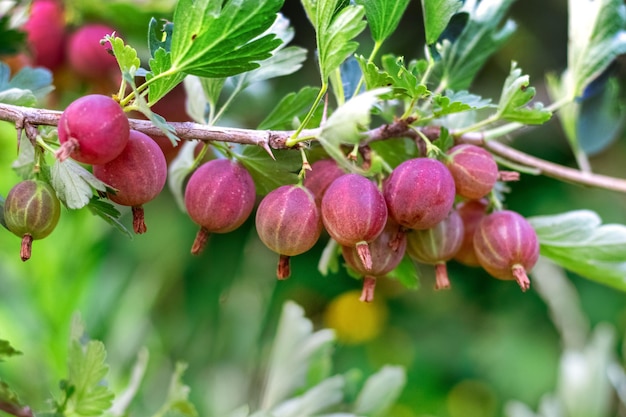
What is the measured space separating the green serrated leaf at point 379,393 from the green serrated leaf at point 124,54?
443 millimetres

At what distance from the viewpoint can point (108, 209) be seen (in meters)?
0.44

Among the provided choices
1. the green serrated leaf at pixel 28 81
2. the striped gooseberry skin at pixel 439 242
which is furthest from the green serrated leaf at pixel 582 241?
the green serrated leaf at pixel 28 81

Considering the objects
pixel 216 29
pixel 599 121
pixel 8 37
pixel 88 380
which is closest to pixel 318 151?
pixel 216 29

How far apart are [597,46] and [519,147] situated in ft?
2.55

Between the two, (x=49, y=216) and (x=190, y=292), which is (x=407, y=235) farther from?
(x=190, y=292)

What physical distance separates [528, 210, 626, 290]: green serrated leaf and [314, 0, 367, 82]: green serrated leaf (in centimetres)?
27

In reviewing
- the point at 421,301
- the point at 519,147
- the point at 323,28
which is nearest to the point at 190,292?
the point at 421,301

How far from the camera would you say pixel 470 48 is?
0.62 meters

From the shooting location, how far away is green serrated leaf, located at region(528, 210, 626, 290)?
593 mm

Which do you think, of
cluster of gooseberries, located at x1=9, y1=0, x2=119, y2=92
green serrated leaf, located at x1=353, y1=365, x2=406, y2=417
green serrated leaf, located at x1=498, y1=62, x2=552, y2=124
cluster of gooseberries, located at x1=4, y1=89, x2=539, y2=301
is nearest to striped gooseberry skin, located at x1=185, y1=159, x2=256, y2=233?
cluster of gooseberries, located at x1=4, y1=89, x2=539, y2=301

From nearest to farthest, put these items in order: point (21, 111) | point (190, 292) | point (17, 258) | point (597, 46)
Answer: point (21, 111) < point (597, 46) < point (17, 258) < point (190, 292)

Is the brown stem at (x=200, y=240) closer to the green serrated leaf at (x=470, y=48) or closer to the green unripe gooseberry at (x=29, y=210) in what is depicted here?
the green unripe gooseberry at (x=29, y=210)

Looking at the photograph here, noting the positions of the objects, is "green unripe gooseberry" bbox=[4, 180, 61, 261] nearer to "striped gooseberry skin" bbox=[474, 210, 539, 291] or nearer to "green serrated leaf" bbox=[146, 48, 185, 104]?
"green serrated leaf" bbox=[146, 48, 185, 104]

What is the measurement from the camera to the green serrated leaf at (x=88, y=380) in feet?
1.59
